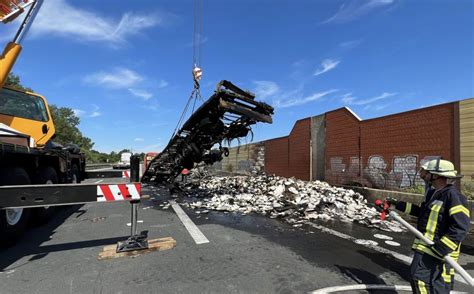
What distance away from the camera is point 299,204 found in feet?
29.4

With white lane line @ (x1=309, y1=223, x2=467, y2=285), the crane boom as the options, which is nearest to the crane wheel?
the crane boom

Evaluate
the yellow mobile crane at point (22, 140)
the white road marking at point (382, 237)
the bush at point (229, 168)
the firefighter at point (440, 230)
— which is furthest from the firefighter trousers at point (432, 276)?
the bush at point (229, 168)

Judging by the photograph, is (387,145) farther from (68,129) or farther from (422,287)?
(68,129)

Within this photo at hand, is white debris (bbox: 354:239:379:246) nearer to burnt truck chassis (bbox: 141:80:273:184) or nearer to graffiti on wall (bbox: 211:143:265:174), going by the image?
burnt truck chassis (bbox: 141:80:273:184)

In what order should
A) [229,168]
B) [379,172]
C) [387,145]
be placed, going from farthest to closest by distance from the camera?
[229,168]
[379,172]
[387,145]

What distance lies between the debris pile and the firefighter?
4.28m

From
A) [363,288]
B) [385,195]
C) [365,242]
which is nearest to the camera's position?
[363,288]

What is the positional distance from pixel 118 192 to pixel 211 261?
1825 mm

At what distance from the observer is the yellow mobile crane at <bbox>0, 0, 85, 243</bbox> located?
16.0 feet

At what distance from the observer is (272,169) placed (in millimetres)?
19516

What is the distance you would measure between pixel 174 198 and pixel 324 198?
217 inches

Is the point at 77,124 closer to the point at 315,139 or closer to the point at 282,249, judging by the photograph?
the point at 315,139

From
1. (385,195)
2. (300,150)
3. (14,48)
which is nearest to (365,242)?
(385,195)

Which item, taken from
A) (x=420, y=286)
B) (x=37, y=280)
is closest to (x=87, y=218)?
(x=37, y=280)
